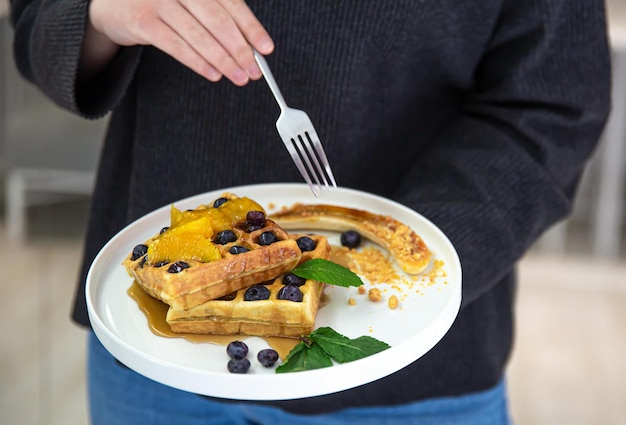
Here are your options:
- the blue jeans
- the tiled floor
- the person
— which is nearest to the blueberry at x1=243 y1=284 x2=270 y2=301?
the person

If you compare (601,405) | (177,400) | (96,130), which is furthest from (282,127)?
(96,130)

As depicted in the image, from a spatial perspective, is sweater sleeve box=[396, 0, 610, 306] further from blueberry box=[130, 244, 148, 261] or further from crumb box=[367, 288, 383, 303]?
blueberry box=[130, 244, 148, 261]

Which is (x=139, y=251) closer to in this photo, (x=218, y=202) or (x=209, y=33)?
(x=218, y=202)

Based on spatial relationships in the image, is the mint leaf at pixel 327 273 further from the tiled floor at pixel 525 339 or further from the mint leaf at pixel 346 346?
the tiled floor at pixel 525 339

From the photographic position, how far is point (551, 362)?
2.56m

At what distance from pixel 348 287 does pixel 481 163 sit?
337 mm

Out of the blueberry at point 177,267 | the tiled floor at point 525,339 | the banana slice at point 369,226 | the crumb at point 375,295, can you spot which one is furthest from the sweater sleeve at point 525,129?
the tiled floor at point 525,339

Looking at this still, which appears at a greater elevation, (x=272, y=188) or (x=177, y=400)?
(x=272, y=188)

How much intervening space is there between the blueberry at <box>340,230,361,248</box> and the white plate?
0.02 m

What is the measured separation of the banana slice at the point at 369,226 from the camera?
756 mm

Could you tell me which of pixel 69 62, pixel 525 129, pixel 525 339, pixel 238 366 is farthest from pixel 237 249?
pixel 525 339

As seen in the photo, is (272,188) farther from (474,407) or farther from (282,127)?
(474,407)

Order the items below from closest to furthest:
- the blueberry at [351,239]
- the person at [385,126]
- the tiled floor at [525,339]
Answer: the blueberry at [351,239]
the person at [385,126]
the tiled floor at [525,339]

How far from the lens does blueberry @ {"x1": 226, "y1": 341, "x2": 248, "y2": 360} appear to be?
630 mm
